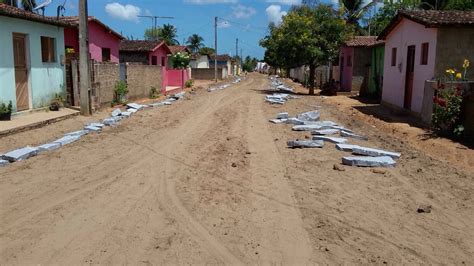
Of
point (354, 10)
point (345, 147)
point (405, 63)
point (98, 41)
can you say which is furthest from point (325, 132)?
point (354, 10)

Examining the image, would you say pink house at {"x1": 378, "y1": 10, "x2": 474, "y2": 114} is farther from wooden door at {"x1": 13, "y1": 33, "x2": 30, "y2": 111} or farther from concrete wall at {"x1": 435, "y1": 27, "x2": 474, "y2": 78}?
wooden door at {"x1": 13, "y1": 33, "x2": 30, "y2": 111}

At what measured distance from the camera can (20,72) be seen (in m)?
15.0

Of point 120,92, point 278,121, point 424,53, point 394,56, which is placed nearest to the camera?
point 278,121

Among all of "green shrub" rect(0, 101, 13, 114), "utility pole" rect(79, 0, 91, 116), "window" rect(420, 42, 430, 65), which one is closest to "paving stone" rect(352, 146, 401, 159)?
"window" rect(420, 42, 430, 65)

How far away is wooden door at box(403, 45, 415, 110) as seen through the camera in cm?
1788

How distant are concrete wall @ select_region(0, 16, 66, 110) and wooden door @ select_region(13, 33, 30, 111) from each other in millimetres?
144

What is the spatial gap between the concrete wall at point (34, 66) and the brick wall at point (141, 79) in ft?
15.9

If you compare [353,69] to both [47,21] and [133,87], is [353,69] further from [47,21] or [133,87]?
[47,21]

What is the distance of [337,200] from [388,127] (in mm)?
8669

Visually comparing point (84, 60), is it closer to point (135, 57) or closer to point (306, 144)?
point (306, 144)

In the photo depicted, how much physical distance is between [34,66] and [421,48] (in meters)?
13.0

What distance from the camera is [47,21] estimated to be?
639 inches

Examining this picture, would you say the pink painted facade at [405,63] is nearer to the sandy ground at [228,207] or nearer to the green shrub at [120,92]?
the sandy ground at [228,207]

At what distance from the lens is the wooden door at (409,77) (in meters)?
17.9
